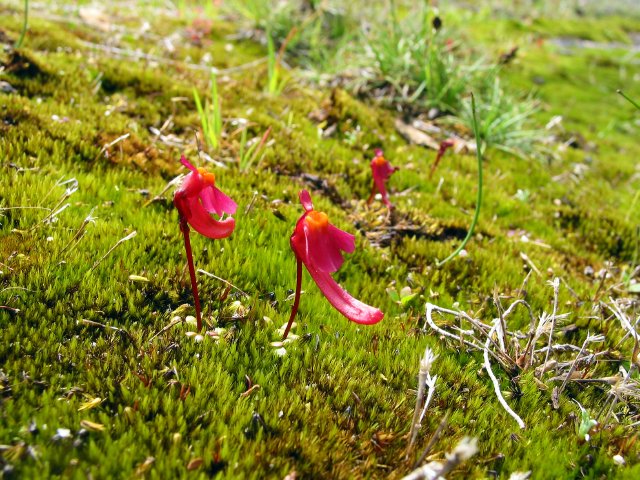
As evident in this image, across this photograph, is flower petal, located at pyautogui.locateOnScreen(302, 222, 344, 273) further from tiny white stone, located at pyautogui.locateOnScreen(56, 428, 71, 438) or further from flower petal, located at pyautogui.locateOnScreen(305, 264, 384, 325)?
tiny white stone, located at pyautogui.locateOnScreen(56, 428, 71, 438)

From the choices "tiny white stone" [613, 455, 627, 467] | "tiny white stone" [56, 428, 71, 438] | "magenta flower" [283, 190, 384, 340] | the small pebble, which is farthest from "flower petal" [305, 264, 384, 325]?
the small pebble

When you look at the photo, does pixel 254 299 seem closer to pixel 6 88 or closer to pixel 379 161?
pixel 379 161

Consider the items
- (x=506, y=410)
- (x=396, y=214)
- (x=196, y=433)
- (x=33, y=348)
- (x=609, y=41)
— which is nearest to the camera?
(x=196, y=433)

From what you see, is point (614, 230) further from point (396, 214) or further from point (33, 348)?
point (33, 348)

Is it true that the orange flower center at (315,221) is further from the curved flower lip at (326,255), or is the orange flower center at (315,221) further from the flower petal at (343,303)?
the flower petal at (343,303)

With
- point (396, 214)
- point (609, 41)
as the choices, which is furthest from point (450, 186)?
point (609, 41)

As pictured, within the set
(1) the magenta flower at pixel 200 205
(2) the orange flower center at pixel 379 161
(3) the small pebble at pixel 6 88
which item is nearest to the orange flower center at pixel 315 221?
(1) the magenta flower at pixel 200 205

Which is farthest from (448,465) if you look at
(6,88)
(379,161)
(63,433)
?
(6,88)
